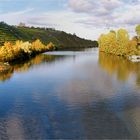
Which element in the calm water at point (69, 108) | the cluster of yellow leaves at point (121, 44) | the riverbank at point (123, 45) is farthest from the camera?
the cluster of yellow leaves at point (121, 44)

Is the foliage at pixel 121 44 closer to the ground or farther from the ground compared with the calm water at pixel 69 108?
farther from the ground

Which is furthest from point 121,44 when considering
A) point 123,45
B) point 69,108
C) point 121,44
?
point 69,108

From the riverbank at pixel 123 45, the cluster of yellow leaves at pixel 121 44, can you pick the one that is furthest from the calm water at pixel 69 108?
the cluster of yellow leaves at pixel 121 44

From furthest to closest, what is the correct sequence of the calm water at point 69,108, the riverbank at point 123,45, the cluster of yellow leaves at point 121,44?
the cluster of yellow leaves at point 121,44 < the riverbank at point 123,45 < the calm water at point 69,108

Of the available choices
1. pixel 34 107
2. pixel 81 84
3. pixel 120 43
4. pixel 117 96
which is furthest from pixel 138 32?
pixel 34 107

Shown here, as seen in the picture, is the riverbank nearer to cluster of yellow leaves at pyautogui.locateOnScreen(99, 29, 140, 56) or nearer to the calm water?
cluster of yellow leaves at pyautogui.locateOnScreen(99, 29, 140, 56)

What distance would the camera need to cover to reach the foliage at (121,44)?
13150 centimetres

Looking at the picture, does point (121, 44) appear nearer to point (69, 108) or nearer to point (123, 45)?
point (123, 45)

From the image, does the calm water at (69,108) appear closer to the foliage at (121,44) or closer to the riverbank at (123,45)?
the riverbank at (123,45)

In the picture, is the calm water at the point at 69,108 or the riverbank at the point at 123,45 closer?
the calm water at the point at 69,108

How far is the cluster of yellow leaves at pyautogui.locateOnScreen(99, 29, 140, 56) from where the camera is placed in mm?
131500

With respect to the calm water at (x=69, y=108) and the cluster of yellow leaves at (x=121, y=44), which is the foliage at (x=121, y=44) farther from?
the calm water at (x=69, y=108)

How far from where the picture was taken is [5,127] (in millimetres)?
32719

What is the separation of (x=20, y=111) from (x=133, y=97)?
54.5 feet
